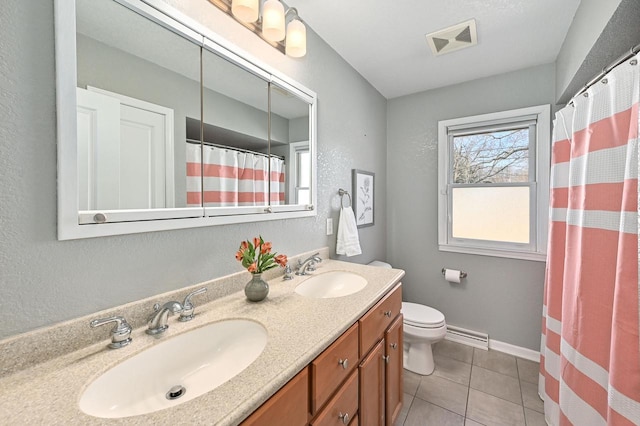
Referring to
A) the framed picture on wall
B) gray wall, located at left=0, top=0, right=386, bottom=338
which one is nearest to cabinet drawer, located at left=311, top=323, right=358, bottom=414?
gray wall, located at left=0, top=0, right=386, bottom=338

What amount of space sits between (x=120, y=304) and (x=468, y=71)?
277cm

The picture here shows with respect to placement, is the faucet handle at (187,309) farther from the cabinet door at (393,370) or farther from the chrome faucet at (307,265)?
the cabinet door at (393,370)

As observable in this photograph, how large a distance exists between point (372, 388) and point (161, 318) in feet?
3.07

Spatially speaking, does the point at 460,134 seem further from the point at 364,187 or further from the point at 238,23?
the point at 238,23

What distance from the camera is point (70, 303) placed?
2.39 feet

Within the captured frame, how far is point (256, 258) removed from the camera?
112 cm

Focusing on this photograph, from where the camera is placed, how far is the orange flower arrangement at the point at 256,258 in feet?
3.50

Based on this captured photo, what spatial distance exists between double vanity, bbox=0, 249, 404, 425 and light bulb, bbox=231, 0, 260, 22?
116cm

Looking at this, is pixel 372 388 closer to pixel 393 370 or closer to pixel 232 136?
pixel 393 370

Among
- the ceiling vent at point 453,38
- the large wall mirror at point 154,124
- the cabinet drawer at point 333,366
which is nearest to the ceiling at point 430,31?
the ceiling vent at point 453,38

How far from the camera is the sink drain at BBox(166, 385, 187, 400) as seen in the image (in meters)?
0.72

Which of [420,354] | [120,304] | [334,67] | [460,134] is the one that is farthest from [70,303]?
[460,134]

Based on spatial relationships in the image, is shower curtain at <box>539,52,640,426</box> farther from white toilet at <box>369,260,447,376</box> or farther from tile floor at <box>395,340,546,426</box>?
white toilet at <box>369,260,447,376</box>

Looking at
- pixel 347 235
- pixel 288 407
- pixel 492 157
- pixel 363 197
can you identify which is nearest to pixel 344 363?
pixel 288 407
